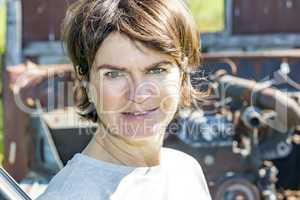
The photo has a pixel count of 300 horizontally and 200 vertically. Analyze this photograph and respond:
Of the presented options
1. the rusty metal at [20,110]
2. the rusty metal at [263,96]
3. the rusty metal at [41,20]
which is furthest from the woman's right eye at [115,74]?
the rusty metal at [41,20]

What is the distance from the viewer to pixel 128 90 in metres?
1.29

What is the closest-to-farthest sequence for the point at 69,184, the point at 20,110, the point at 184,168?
the point at 69,184, the point at 184,168, the point at 20,110

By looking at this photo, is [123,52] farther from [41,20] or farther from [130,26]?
[41,20]

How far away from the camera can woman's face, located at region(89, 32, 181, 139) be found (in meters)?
1.27

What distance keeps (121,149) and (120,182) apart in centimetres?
11

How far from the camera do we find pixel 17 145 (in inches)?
158

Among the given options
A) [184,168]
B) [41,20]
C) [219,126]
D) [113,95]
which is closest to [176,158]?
[184,168]

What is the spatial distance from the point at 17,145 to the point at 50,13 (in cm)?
122

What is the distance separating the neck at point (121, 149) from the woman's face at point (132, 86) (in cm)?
2

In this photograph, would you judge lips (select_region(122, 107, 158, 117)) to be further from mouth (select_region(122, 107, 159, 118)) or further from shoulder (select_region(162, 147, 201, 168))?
shoulder (select_region(162, 147, 201, 168))

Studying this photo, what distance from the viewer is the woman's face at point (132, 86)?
4.18ft

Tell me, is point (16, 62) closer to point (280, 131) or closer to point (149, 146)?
point (280, 131)

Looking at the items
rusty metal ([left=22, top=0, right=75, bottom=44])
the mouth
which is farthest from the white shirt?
rusty metal ([left=22, top=0, right=75, bottom=44])

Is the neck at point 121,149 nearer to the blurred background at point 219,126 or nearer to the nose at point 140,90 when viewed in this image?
the nose at point 140,90
